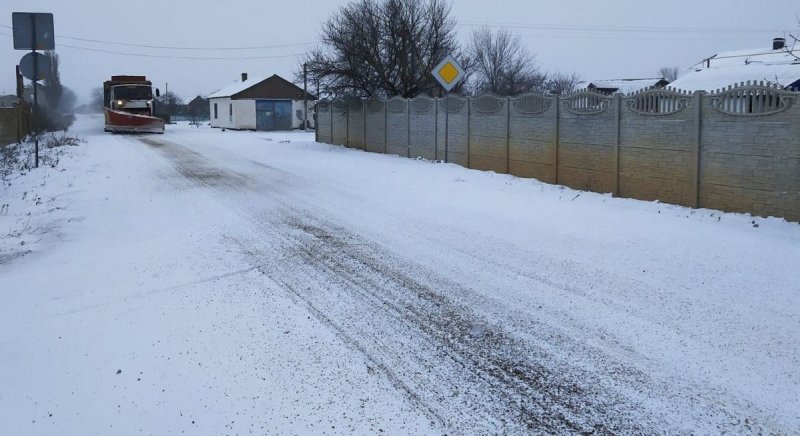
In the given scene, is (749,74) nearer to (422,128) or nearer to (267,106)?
(422,128)

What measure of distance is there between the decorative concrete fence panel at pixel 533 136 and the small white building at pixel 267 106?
43.4 meters

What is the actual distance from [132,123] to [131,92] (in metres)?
1.87

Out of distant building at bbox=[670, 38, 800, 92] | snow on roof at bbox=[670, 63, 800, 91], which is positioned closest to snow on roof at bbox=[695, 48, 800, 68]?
distant building at bbox=[670, 38, 800, 92]

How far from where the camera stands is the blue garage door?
5856 cm

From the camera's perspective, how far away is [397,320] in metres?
6.11

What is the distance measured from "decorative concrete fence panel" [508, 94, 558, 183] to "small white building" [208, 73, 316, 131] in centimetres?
4342

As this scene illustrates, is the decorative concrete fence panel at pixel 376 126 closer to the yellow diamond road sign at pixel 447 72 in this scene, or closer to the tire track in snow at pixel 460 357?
the yellow diamond road sign at pixel 447 72

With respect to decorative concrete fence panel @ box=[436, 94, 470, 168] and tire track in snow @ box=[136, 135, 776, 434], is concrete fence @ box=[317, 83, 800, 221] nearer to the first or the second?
decorative concrete fence panel @ box=[436, 94, 470, 168]

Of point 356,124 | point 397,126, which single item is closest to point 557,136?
point 397,126

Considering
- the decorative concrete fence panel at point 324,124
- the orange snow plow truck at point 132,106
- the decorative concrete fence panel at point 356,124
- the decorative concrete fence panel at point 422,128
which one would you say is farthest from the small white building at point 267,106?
the decorative concrete fence panel at point 422,128

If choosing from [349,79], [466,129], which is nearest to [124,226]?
[466,129]

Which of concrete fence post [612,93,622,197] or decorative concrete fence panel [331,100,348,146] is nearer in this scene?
concrete fence post [612,93,622,197]

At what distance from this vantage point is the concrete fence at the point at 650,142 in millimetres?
10039

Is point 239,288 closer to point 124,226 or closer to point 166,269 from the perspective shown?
point 166,269
